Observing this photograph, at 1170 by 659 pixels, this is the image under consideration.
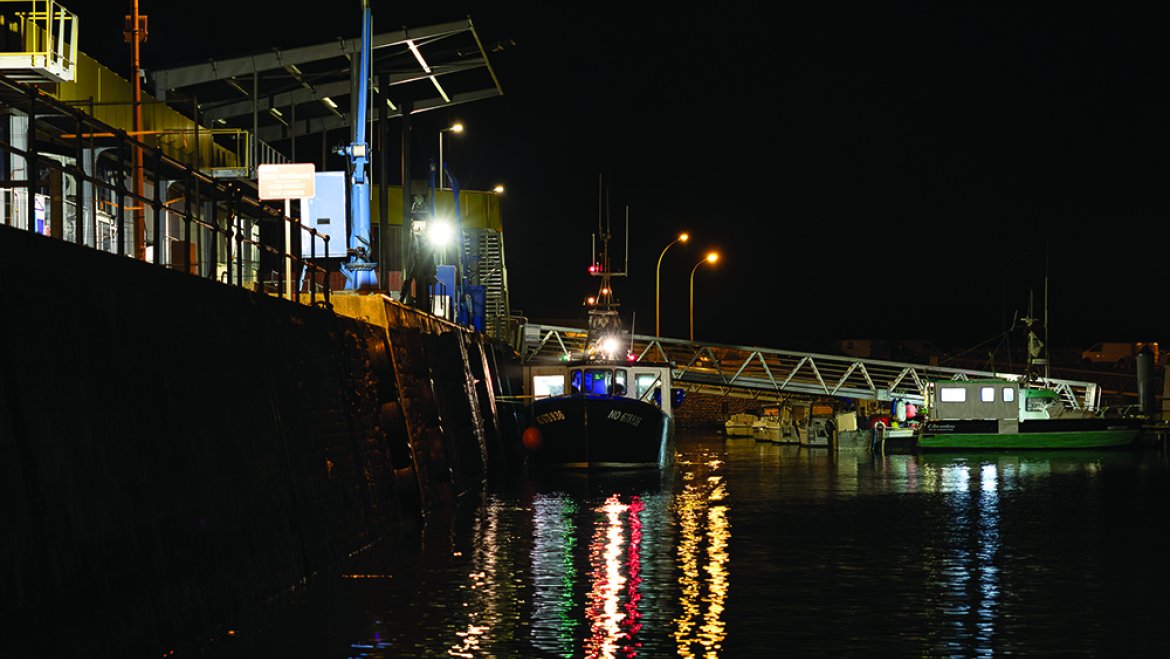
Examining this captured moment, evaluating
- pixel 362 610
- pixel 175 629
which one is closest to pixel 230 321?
pixel 362 610

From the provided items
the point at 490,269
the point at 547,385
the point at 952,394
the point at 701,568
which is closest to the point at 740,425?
the point at 490,269

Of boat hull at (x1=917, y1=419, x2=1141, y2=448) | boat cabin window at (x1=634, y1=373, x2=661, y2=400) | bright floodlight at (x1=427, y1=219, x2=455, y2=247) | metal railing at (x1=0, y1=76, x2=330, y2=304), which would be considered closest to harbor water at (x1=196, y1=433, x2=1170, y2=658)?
metal railing at (x1=0, y1=76, x2=330, y2=304)

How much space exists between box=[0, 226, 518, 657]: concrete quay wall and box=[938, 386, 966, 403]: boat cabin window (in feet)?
132

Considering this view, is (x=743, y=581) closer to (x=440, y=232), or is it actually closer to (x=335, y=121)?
(x=335, y=121)

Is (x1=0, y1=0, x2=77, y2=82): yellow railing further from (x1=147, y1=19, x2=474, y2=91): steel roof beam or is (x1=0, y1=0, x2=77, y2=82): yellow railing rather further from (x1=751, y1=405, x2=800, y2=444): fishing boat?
(x1=751, y1=405, x2=800, y2=444): fishing boat

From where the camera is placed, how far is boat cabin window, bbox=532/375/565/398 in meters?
46.4

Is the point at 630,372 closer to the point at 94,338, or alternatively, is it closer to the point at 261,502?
the point at 261,502

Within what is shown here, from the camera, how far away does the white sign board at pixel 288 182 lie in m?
27.7

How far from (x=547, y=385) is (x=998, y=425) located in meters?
21.5

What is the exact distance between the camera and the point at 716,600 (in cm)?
1806

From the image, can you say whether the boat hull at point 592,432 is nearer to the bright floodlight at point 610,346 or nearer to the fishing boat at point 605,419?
the fishing boat at point 605,419

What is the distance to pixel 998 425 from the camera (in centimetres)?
5888

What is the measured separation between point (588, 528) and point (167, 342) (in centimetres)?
1352

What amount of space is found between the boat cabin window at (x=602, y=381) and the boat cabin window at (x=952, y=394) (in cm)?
1941
